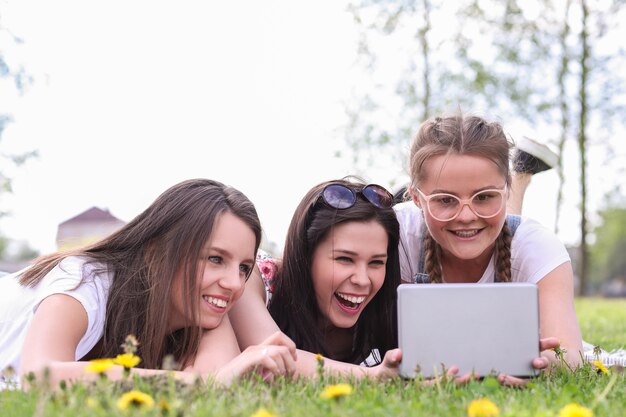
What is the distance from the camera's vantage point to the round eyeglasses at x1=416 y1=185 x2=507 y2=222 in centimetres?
347

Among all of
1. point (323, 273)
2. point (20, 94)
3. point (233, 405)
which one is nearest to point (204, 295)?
point (323, 273)

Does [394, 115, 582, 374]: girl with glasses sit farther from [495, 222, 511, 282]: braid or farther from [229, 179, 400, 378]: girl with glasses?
[229, 179, 400, 378]: girl with glasses

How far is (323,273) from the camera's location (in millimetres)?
3543

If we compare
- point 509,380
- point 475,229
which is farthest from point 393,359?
point 475,229

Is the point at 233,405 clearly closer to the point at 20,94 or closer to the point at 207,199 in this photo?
the point at 207,199

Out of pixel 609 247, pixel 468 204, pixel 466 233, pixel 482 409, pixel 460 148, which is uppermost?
pixel 460 148

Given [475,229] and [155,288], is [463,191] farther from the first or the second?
[155,288]

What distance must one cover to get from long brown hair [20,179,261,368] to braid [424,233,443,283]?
1054 mm

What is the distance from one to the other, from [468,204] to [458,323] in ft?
3.61

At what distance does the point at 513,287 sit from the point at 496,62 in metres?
15.4

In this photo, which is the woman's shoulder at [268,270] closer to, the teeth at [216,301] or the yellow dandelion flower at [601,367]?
Result: the teeth at [216,301]

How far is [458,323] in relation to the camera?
2479mm

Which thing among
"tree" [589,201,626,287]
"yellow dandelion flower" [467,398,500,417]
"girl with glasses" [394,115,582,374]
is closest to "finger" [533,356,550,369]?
"girl with glasses" [394,115,582,374]

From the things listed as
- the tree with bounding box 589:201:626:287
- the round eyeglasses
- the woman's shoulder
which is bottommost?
the tree with bounding box 589:201:626:287
